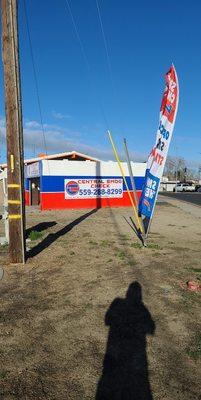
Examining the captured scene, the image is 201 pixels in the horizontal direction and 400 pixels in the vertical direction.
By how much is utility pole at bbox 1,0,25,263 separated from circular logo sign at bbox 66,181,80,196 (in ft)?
63.1

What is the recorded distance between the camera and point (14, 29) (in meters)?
8.84

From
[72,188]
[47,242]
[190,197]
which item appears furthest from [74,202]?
[190,197]

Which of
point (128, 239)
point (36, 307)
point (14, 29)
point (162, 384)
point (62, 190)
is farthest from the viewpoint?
point (62, 190)

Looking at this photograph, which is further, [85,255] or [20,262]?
[85,255]

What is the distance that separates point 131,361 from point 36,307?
2211 mm

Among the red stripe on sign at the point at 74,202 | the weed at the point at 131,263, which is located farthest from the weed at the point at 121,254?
the red stripe on sign at the point at 74,202

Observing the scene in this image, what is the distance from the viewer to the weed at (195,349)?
185 inches

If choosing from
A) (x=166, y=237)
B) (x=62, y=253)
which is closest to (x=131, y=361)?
(x=62, y=253)

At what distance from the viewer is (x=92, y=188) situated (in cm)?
2933

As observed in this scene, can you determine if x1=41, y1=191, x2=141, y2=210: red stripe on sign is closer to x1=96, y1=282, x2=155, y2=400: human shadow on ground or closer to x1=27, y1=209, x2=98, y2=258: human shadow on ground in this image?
x1=27, y1=209, x2=98, y2=258: human shadow on ground

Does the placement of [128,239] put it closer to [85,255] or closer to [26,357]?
[85,255]

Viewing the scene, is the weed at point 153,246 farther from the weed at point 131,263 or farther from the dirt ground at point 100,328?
the weed at point 131,263

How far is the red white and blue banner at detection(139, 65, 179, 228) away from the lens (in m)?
10.5

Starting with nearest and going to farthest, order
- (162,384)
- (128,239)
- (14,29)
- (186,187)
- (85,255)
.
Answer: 1. (162,384)
2. (14,29)
3. (85,255)
4. (128,239)
5. (186,187)
